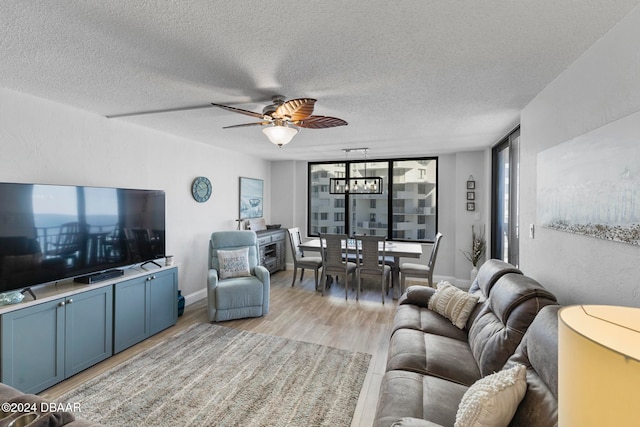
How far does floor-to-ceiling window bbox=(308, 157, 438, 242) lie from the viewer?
5.60 meters

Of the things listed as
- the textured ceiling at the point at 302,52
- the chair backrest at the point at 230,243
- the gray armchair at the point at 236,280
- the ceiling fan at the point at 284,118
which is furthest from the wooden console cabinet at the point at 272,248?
the ceiling fan at the point at 284,118

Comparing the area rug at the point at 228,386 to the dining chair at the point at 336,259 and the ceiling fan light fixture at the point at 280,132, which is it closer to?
the dining chair at the point at 336,259

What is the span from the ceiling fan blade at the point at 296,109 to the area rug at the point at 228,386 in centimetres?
217

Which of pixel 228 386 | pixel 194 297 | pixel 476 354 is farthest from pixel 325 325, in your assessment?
pixel 194 297

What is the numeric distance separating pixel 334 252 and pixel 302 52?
321cm

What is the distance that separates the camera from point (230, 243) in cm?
415

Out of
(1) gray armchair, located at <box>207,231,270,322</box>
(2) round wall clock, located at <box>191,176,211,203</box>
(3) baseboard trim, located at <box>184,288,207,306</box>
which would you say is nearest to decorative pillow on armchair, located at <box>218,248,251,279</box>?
(1) gray armchair, located at <box>207,231,270,322</box>

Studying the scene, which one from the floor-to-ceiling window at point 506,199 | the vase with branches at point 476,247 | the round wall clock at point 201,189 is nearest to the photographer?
the floor-to-ceiling window at point 506,199

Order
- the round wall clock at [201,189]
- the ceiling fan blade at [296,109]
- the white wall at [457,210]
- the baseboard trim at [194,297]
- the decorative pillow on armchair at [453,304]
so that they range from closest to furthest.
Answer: the ceiling fan blade at [296,109]
the decorative pillow on armchair at [453,304]
the baseboard trim at [194,297]
the round wall clock at [201,189]
the white wall at [457,210]

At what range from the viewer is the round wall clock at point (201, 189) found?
14.0 ft

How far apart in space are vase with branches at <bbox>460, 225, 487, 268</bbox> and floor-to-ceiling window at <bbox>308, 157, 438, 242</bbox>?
2.33 feet

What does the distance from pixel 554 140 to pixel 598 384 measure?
2.07m

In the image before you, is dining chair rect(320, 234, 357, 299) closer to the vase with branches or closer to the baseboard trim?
the baseboard trim

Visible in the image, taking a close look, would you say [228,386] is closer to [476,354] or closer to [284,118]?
[476,354]
